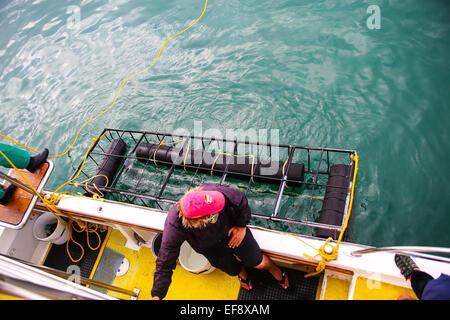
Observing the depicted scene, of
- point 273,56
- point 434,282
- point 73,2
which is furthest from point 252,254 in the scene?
point 73,2

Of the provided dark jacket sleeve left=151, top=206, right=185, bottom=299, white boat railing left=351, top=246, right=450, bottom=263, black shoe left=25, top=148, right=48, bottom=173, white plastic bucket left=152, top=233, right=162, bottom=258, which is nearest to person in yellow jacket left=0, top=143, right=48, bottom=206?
black shoe left=25, top=148, right=48, bottom=173

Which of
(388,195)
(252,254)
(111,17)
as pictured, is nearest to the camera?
(252,254)

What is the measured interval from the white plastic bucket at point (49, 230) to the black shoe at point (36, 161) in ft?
2.54

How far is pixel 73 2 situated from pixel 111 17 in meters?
2.05

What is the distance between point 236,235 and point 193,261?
4.08 ft

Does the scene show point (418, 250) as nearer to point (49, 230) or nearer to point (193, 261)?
point (193, 261)

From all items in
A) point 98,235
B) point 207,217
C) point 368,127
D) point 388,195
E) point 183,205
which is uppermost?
point 183,205

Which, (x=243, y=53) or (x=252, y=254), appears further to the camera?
(x=243, y=53)

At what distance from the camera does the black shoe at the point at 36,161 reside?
10.6ft

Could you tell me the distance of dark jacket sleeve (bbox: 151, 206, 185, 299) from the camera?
217 centimetres

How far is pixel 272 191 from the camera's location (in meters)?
4.46

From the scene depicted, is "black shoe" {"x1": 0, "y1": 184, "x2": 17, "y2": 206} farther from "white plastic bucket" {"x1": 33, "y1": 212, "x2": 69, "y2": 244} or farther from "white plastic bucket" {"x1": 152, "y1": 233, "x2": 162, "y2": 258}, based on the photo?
"white plastic bucket" {"x1": 152, "y1": 233, "x2": 162, "y2": 258}
